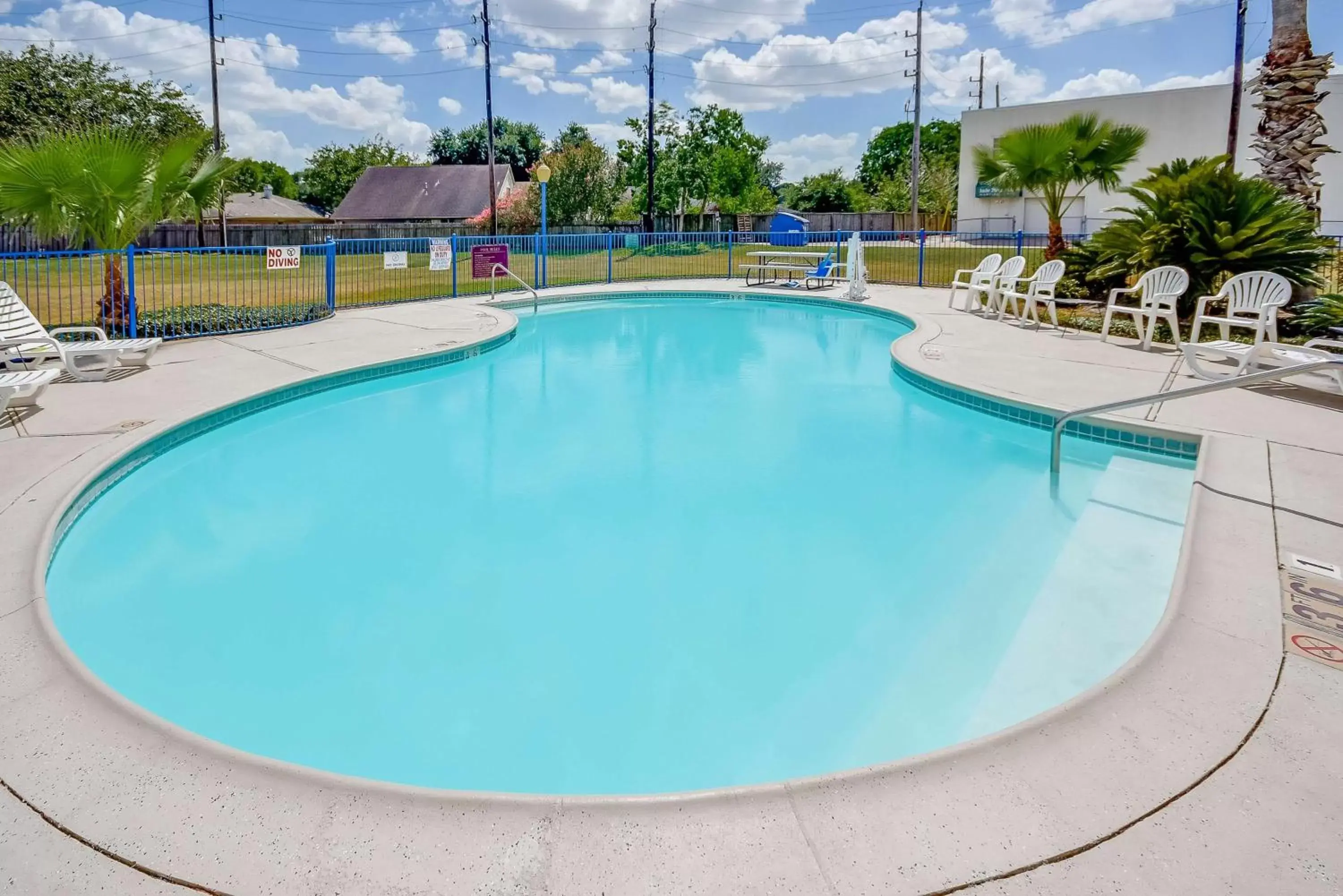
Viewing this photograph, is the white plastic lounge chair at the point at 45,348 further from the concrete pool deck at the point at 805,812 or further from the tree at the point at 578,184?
the tree at the point at 578,184

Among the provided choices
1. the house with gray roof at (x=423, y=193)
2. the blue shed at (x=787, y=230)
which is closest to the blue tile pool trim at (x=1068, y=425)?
the blue shed at (x=787, y=230)

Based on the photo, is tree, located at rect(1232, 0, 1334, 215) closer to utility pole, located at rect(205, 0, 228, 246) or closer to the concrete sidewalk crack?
the concrete sidewalk crack

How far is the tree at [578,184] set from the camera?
31812 mm

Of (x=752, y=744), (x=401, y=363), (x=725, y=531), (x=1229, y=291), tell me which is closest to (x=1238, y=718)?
(x=752, y=744)

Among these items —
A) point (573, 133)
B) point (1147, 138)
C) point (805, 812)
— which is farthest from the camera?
point (573, 133)

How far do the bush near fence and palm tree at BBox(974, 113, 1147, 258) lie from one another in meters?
0.86

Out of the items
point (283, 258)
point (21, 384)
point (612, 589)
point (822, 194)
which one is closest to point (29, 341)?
point (21, 384)

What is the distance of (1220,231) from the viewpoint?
9.64 metres

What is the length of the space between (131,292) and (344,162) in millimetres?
57045

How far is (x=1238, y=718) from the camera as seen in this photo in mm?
2477

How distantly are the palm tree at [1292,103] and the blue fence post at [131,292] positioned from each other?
13596 millimetres

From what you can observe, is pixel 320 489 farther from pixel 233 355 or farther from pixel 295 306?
pixel 295 306

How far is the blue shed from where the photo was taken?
30531 millimetres

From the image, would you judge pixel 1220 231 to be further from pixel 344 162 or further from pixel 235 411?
pixel 344 162
